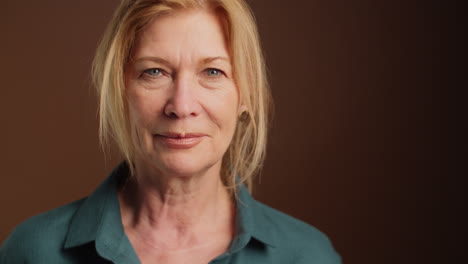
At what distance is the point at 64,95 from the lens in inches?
142

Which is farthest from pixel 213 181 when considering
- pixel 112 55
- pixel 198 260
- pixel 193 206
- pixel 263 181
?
pixel 263 181

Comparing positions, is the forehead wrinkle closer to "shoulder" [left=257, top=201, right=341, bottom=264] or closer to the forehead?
the forehead

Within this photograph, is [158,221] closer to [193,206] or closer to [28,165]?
[193,206]

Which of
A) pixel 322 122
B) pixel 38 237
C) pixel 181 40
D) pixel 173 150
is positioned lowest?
pixel 38 237

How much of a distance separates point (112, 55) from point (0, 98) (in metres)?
1.46

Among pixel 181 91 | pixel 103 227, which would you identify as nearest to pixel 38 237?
pixel 103 227

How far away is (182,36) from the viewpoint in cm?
222

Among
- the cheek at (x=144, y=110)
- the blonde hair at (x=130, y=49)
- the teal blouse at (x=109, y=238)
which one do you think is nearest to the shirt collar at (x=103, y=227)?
the teal blouse at (x=109, y=238)

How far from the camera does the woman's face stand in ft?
7.28

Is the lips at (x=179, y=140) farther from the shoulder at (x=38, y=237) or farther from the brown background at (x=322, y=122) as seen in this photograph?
the brown background at (x=322, y=122)

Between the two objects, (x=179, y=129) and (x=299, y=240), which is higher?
(x=179, y=129)

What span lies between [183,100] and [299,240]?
2.08 feet

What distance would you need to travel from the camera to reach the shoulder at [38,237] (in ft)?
7.59

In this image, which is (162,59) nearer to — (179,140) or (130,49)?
(130,49)
